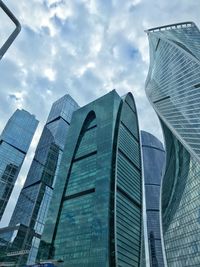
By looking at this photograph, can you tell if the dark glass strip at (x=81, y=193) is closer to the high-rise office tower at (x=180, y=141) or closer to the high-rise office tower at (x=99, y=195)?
the high-rise office tower at (x=99, y=195)

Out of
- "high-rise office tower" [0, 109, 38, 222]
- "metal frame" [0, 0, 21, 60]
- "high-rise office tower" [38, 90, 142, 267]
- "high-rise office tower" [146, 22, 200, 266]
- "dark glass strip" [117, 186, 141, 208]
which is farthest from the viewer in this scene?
"high-rise office tower" [0, 109, 38, 222]

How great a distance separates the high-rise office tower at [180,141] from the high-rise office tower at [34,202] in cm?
7209

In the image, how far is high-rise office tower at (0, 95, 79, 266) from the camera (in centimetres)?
13612

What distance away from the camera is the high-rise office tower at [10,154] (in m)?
177

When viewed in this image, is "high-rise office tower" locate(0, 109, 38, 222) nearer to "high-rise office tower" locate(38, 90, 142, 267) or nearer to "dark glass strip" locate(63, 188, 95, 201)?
"high-rise office tower" locate(38, 90, 142, 267)

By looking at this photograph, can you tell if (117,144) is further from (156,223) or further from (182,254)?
(156,223)

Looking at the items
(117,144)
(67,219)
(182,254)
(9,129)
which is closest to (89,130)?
(117,144)

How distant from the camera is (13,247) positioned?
13688cm

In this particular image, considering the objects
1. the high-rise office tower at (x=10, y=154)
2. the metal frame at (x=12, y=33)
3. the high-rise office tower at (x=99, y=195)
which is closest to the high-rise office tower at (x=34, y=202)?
the high-rise office tower at (x=10, y=154)

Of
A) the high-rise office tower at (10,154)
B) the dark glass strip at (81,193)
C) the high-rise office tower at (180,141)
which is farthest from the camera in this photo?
the high-rise office tower at (10,154)

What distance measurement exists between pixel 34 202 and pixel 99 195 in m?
78.4

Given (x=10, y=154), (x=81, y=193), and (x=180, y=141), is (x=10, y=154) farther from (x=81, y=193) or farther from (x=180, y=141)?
(x=180, y=141)

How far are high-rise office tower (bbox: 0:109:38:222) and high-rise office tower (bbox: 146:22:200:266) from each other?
109232mm

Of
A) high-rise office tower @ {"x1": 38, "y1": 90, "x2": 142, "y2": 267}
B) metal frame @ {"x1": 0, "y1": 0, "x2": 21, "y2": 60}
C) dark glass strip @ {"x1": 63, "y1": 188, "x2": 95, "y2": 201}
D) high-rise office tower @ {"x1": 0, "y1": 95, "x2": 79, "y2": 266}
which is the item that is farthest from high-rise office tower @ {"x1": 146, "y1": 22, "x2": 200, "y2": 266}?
high-rise office tower @ {"x1": 0, "y1": 95, "x2": 79, "y2": 266}
